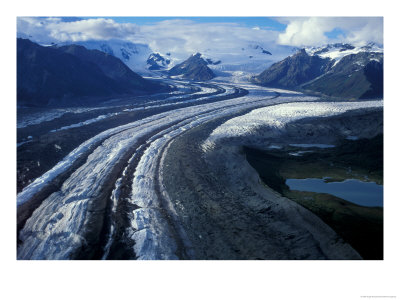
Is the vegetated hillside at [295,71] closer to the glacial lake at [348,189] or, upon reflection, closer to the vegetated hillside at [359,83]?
the vegetated hillside at [359,83]

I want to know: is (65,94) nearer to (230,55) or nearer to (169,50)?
(230,55)

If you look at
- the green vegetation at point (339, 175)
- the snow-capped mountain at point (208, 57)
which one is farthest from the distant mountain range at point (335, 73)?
the green vegetation at point (339, 175)

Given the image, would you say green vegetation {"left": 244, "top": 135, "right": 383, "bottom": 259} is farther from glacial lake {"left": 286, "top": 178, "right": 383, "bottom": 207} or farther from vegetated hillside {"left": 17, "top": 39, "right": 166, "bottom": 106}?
vegetated hillside {"left": 17, "top": 39, "right": 166, "bottom": 106}

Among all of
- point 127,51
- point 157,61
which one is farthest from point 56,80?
point 127,51

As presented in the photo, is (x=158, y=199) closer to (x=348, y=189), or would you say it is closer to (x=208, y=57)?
(x=348, y=189)

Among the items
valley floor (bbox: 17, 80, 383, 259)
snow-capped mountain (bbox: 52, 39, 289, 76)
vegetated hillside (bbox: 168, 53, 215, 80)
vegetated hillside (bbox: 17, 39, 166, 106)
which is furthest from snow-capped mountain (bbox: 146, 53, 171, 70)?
valley floor (bbox: 17, 80, 383, 259)

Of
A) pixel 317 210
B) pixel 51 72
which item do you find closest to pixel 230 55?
pixel 51 72
